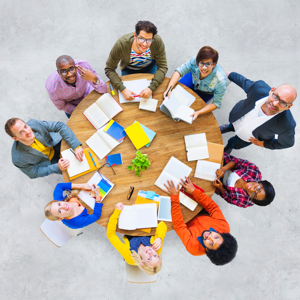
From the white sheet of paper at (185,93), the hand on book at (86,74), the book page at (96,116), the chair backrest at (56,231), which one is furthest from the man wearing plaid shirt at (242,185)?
the chair backrest at (56,231)

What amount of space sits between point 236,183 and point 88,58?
2609 millimetres

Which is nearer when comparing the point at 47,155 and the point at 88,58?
the point at 47,155

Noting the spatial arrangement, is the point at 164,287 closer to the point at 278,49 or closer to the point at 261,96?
the point at 261,96

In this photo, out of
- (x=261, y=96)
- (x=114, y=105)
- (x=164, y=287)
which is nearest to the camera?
(x=261, y=96)

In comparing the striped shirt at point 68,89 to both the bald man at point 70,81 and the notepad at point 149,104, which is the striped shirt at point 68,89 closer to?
the bald man at point 70,81

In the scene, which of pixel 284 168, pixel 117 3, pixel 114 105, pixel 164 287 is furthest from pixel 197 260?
pixel 117 3

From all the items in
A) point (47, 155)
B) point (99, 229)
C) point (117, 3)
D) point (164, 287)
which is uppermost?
point (117, 3)

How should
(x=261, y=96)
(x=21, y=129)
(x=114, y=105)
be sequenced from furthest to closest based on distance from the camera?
(x=114, y=105), (x=261, y=96), (x=21, y=129)

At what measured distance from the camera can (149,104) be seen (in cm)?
212

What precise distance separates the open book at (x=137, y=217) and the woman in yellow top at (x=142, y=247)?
5 centimetres

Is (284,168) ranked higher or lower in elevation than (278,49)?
lower

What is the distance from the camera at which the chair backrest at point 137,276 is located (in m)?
2.04

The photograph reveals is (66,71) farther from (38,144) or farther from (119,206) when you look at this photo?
(119,206)

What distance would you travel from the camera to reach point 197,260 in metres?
2.89
